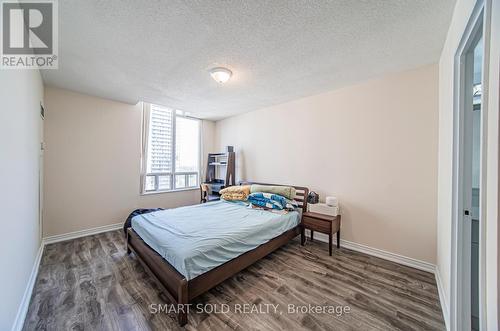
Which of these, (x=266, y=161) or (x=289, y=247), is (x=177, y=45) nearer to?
(x=266, y=161)

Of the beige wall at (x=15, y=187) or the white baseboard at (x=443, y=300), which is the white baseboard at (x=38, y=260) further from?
the white baseboard at (x=443, y=300)

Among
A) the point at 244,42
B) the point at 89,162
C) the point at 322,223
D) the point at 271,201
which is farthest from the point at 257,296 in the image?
the point at 89,162

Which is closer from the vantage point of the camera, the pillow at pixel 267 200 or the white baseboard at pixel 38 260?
the white baseboard at pixel 38 260

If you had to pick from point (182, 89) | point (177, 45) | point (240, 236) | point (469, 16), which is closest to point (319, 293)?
point (240, 236)

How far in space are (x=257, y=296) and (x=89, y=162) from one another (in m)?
3.76

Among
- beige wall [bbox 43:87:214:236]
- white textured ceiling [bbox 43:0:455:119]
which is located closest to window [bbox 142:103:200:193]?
beige wall [bbox 43:87:214:236]

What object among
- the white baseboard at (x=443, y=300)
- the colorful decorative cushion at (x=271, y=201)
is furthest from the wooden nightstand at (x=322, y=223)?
the white baseboard at (x=443, y=300)

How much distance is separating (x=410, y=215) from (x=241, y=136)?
359cm

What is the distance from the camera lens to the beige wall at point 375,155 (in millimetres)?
2336

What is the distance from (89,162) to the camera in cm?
344

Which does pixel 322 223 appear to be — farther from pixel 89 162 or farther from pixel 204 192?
pixel 89 162

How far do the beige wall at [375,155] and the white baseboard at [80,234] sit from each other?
364 centimetres

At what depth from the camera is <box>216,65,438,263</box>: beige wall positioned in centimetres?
234

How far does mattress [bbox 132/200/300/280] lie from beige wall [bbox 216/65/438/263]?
0.98 meters
